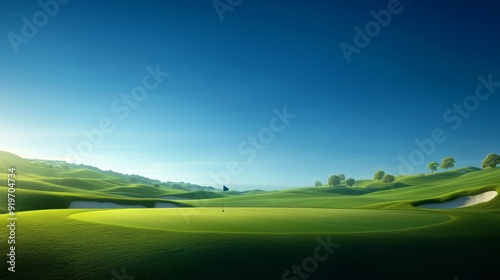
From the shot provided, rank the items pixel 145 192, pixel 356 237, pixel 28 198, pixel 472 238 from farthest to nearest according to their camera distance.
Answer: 1. pixel 145 192
2. pixel 28 198
3. pixel 472 238
4. pixel 356 237

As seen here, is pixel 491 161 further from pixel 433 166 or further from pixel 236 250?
pixel 236 250

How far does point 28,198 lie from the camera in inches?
1642

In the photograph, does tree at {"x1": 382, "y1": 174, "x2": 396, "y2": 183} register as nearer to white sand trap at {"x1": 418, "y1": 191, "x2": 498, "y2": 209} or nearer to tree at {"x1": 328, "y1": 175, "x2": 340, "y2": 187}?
tree at {"x1": 328, "y1": 175, "x2": 340, "y2": 187}

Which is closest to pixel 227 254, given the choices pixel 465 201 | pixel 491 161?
pixel 465 201

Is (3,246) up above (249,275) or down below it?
above

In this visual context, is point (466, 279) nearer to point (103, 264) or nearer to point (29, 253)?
point (103, 264)

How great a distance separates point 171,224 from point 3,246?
8819 mm

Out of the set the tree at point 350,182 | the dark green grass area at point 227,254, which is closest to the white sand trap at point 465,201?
the dark green grass area at point 227,254

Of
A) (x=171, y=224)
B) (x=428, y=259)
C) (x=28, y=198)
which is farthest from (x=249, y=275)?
(x=28, y=198)

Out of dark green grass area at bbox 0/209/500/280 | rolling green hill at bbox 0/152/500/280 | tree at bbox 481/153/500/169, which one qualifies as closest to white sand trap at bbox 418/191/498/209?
rolling green hill at bbox 0/152/500/280

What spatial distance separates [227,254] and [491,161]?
136984 mm

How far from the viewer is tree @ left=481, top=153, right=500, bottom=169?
11681 cm

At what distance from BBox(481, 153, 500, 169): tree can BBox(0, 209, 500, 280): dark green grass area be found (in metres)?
122

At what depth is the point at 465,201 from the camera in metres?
50.1
